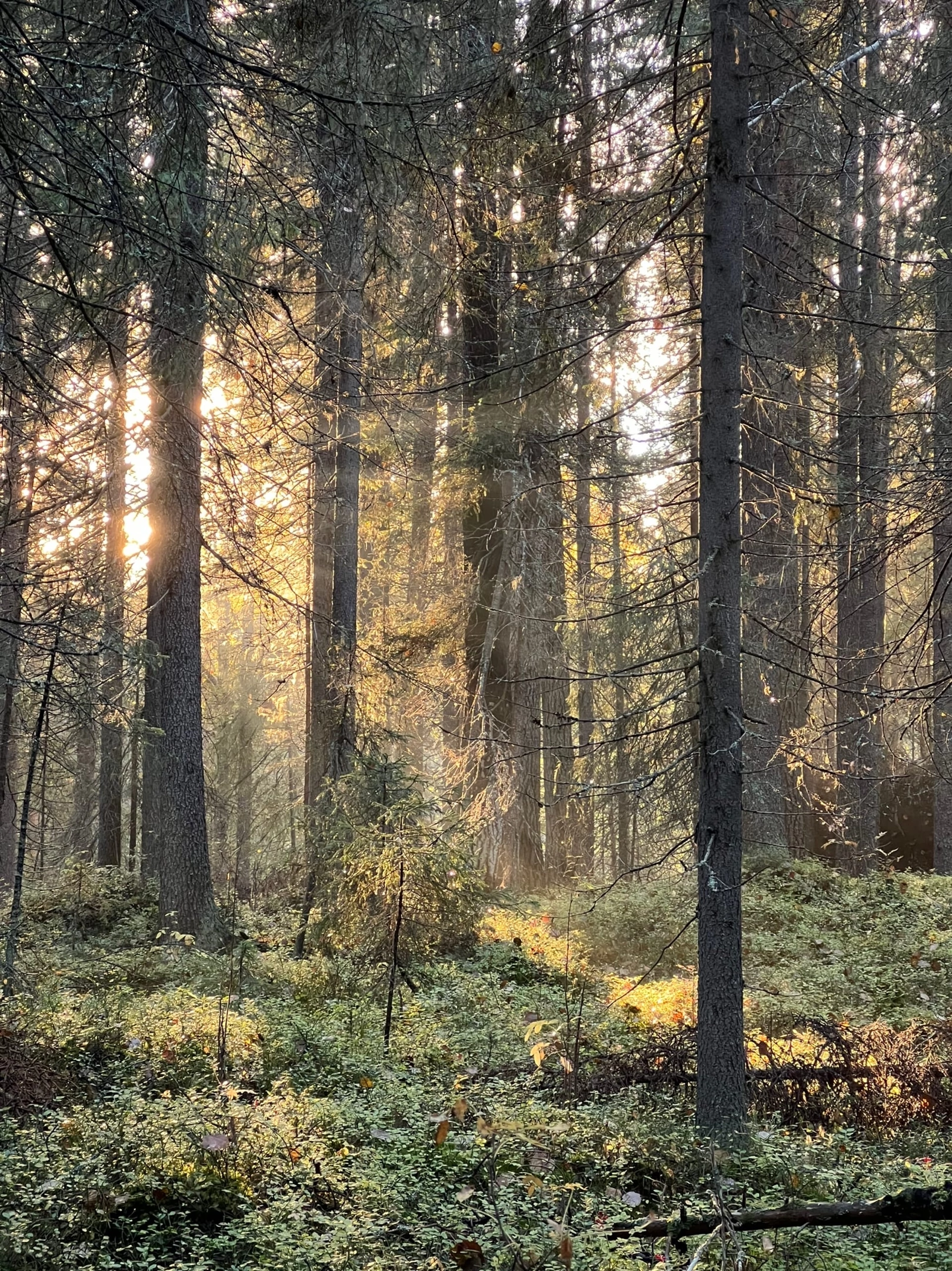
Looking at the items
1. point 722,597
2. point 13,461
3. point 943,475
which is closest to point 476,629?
point 722,597

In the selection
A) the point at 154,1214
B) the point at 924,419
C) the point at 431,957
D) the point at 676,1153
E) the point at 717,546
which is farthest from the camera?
the point at 924,419

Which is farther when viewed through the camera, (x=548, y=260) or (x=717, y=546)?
(x=548, y=260)

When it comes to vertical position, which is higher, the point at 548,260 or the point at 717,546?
the point at 548,260

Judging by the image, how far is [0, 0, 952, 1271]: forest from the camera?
401cm

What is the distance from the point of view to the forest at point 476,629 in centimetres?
401

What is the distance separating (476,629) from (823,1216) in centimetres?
973

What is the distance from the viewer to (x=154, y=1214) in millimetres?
3930

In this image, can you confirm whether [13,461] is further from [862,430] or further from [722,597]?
[862,430]

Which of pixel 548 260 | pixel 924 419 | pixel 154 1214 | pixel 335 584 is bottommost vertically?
pixel 154 1214

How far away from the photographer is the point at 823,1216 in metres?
3.35

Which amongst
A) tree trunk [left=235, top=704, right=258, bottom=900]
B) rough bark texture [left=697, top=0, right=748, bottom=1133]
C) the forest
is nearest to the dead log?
the forest

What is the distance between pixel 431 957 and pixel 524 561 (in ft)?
18.4

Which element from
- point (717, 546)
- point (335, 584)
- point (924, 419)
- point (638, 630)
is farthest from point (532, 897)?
point (717, 546)

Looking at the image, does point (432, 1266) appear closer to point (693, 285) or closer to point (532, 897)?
point (693, 285)
